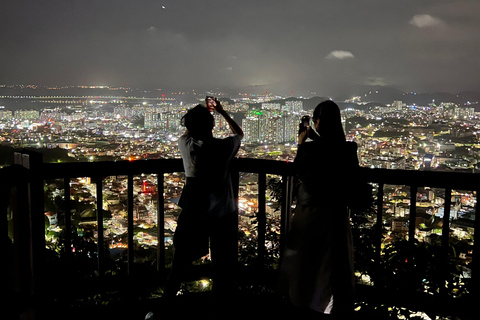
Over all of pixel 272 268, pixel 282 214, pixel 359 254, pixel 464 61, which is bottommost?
pixel 272 268

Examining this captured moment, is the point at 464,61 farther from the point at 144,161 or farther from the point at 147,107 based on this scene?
the point at 144,161

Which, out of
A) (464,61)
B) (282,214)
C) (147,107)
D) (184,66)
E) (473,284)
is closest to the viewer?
(473,284)

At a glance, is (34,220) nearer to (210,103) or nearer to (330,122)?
(210,103)

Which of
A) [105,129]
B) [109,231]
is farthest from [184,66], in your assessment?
[109,231]

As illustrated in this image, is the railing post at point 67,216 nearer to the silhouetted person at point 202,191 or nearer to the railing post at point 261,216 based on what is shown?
the silhouetted person at point 202,191

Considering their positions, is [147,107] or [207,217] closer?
[207,217]

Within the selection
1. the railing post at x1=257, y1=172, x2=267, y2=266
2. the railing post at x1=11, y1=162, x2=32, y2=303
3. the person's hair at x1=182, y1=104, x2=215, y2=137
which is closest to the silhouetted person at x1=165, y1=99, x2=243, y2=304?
the person's hair at x1=182, y1=104, x2=215, y2=137

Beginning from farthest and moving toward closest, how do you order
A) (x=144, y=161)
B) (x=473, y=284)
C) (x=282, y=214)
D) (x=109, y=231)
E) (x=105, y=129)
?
1. (x=105, y=129)
2. (x=109, y=231)
3. (x=282, y=214)
4. (x=144, y=161)
5. (x=473, y=284)
